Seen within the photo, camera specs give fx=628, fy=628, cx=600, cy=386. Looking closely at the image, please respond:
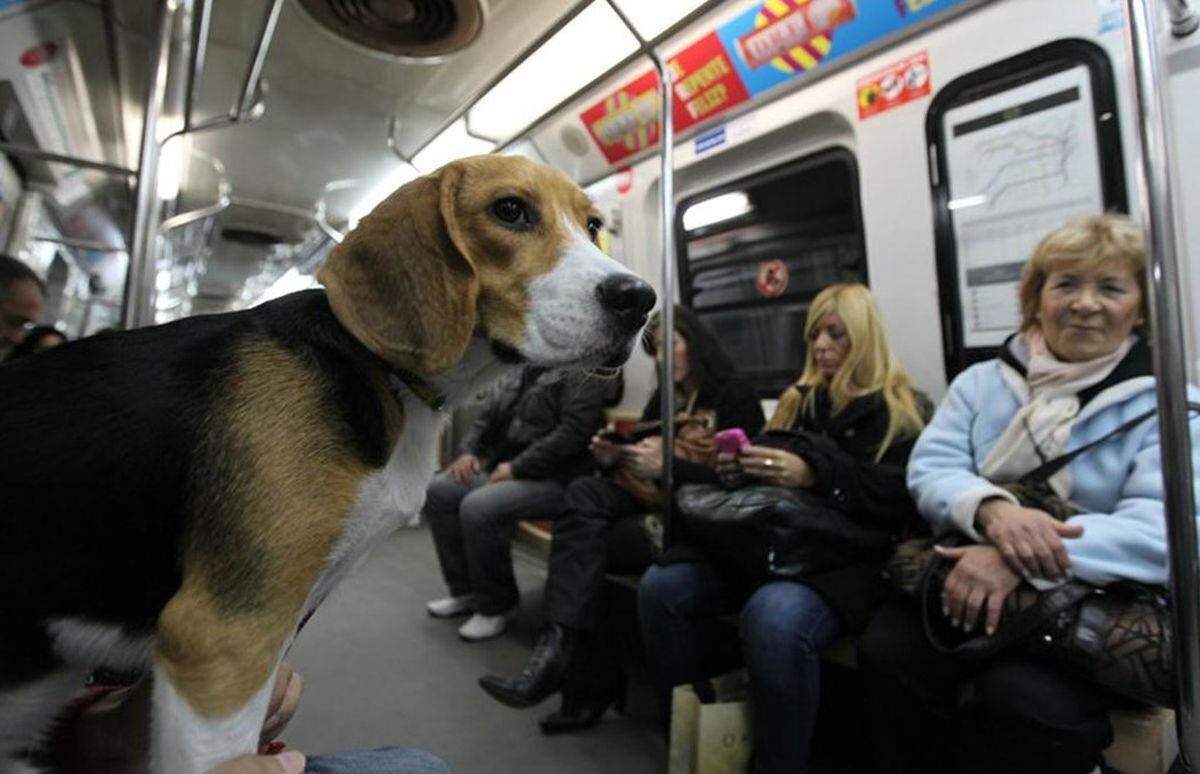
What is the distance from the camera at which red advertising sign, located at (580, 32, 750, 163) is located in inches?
111

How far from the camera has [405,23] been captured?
1.90 m

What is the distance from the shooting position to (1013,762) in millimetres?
1195

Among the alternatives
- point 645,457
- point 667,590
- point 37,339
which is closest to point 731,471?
point 667,590

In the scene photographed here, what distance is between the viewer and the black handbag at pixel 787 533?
1662mm

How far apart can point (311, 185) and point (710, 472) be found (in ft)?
15.2

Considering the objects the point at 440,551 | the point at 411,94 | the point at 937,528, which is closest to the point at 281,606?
the point at 937,528

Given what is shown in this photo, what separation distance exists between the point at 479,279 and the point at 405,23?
57.1 inches

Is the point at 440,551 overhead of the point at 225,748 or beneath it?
beneath

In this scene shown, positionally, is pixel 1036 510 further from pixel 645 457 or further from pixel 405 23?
pixel 405 23

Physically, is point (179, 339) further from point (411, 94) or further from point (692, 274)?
point (411, 94)

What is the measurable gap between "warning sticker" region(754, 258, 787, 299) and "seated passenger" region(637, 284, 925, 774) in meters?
0.76

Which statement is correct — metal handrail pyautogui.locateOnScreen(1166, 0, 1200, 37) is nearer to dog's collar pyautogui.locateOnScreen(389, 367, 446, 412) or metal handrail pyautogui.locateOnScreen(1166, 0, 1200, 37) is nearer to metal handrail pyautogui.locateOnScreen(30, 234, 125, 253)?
dog's collar pyautogui.locateOnScreen(389, 367, 446, 412)

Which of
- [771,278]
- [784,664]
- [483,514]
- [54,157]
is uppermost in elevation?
[54,157]

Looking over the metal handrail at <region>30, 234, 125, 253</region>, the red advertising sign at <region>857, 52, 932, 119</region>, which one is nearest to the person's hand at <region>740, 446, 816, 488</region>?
the red advertising sign at <region>857, 52, 932, 119</region>
